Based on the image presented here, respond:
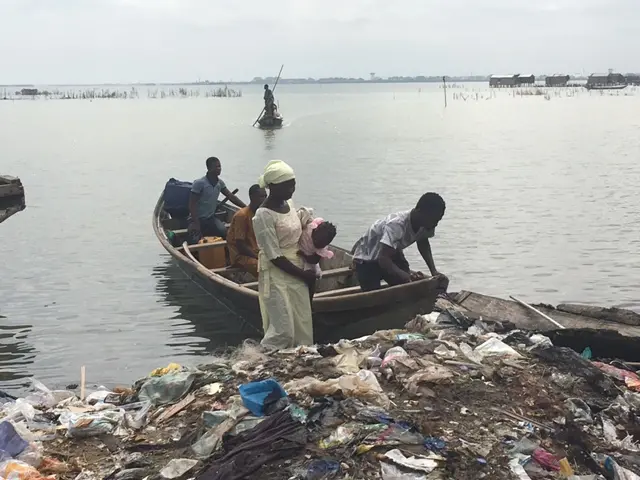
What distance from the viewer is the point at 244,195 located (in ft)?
64.3

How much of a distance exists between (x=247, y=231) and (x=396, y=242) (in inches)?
77.0

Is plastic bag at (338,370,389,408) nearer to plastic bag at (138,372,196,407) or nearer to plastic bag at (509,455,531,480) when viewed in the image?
plastic bag at (509,455,531,480)

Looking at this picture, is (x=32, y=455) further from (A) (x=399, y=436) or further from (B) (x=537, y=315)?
(B) (x=537, y=315)

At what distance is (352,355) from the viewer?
4.93 m

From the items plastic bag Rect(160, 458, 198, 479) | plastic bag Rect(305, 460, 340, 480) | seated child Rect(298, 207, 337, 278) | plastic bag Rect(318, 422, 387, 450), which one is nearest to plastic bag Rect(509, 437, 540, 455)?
plastic bag Rect(318, 422, 387, 450)

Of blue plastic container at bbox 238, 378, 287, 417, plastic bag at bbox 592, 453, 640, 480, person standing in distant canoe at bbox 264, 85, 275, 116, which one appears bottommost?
plastic bag at bbox 592, 453, 640, 480

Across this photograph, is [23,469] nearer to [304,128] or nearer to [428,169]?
[428,169]

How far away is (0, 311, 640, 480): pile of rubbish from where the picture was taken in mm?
3510

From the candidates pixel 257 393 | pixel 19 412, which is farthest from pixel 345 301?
pixel 19 412

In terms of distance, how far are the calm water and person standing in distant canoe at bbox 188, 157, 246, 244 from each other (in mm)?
883

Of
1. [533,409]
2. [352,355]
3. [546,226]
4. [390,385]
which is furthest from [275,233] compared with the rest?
[546,226]

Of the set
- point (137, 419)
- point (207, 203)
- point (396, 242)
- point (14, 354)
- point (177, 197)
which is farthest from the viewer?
point (177, 197)

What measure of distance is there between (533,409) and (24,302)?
26.8ft

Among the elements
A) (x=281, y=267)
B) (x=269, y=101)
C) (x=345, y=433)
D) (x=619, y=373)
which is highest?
(x=269, y=101)
